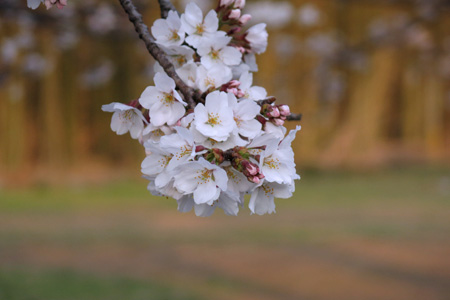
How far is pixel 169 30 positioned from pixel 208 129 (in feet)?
0.93

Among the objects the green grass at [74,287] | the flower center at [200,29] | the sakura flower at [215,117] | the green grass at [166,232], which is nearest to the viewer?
the sakura flower at [215,117]

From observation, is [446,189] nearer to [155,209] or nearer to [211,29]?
[155,209]

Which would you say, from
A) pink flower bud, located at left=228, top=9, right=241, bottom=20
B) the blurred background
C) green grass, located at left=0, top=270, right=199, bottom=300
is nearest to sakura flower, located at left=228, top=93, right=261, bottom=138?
pink flower bud, located at left=228, top=9, right=241, bottom=20

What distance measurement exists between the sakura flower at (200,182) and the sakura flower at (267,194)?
0.08 meters

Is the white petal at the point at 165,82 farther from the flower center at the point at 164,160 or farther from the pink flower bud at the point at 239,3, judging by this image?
the pink flower bud at the point at 239,3

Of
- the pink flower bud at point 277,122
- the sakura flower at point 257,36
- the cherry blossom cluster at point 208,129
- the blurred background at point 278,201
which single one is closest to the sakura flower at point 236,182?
the cherry blossom cluster at point 208,129

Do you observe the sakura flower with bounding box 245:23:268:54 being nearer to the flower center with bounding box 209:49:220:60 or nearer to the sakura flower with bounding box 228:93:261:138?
the flower center with bounding box 209:49:220:60

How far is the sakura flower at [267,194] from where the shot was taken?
0.96 meters

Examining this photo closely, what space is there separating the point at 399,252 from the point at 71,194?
4.30 meters

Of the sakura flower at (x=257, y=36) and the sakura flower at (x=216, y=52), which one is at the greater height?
the sakura flower at (x=257, y=36)

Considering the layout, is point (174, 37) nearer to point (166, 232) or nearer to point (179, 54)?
point (179, 54)

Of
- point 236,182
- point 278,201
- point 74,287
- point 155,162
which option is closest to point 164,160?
point 155,162

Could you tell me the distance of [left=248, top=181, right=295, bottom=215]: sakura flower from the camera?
0.96 metres

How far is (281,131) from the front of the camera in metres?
0.98
